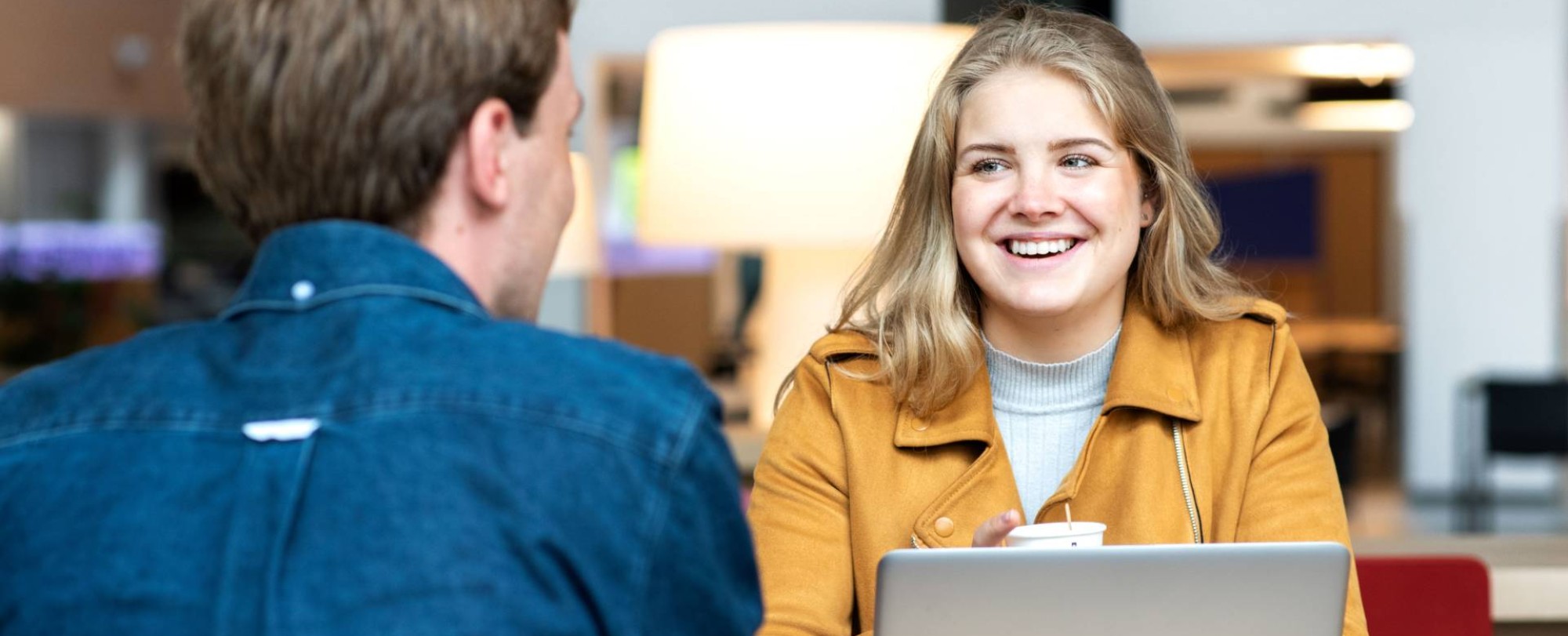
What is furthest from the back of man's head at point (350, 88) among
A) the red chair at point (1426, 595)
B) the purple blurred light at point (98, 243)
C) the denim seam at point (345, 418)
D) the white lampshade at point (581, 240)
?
the purple blurred light at point (98, 243)

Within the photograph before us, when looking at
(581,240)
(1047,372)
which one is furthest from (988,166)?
(581,240)

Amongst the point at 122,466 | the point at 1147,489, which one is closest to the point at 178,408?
the point at 122,466

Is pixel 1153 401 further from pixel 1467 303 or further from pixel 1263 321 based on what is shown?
pixel 1467 303

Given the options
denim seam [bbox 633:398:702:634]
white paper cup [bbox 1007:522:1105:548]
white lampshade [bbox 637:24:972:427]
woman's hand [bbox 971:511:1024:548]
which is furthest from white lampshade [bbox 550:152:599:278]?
denim seam [bbox 633:398:702:634]

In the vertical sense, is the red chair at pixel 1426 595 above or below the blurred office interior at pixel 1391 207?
above

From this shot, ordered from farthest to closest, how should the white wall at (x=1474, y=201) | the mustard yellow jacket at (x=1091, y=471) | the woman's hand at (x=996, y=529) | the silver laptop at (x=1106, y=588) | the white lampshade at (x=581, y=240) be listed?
the white wall at (x=1474, y=201)
the white lampshade at (x=581, y=240)
the mustard yellow jacket at (x=1091, y=471)
the woman's hand at (x=996, y=529)
the silver laptop at (x=1106, y=588)

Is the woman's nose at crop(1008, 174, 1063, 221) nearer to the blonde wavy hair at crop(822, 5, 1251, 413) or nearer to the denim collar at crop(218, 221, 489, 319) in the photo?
the blonde wavy hair at crop(822, 5, 1251, 413)

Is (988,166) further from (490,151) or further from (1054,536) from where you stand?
(490,151)

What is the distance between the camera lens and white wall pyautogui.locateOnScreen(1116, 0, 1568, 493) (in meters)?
7.48

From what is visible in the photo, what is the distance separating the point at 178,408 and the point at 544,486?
22 cm

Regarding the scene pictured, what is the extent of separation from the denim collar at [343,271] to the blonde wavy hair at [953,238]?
0.87 meters

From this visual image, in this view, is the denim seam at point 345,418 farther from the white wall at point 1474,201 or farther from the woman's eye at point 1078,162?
the white wall at point 1474,201

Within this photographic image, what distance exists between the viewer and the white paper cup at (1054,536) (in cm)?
123

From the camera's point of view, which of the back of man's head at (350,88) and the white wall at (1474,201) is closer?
the back of man's head at (350,88)
